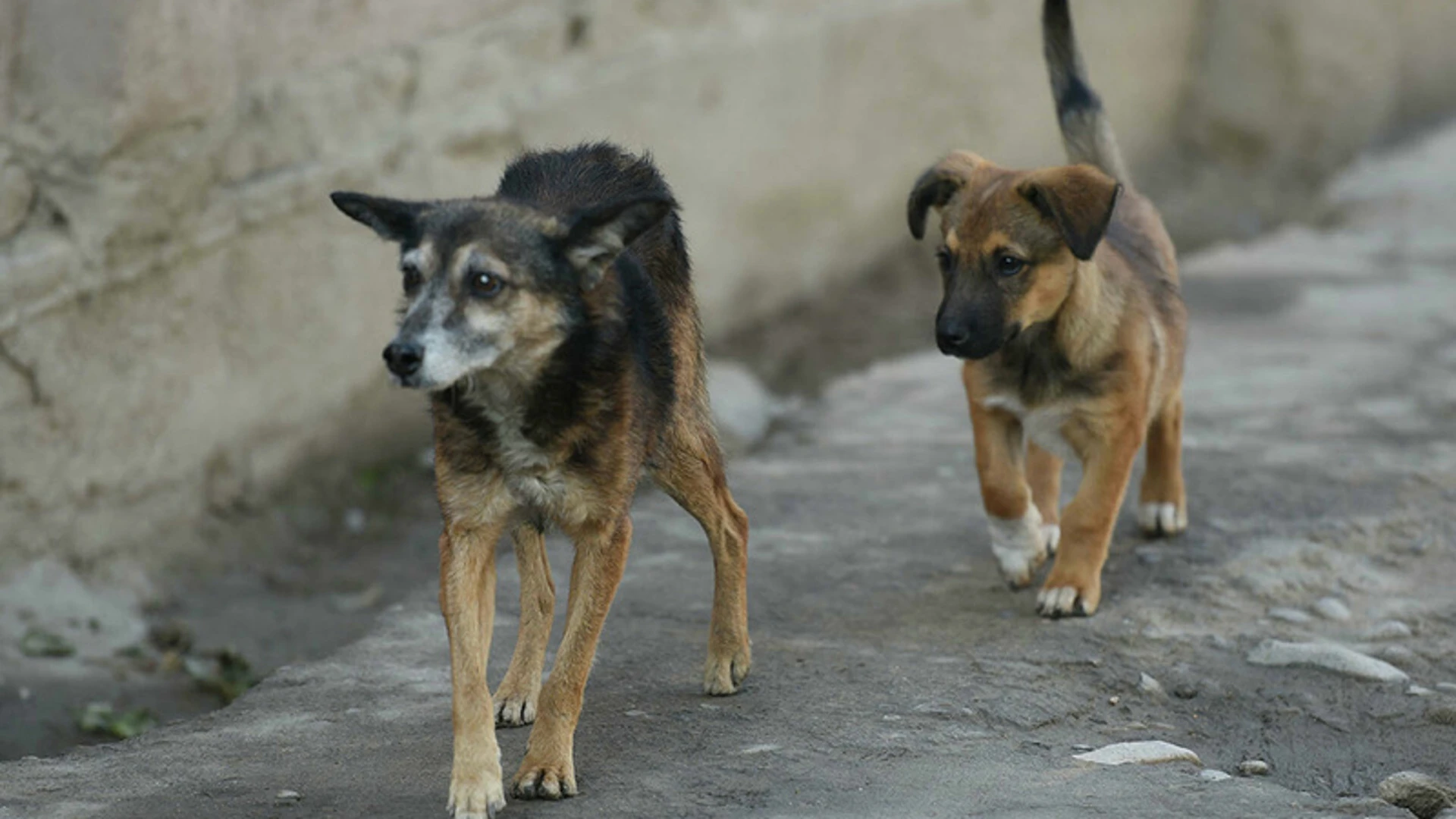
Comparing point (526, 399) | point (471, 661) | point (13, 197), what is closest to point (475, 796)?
point (471, 661)

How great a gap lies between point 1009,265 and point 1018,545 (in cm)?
94

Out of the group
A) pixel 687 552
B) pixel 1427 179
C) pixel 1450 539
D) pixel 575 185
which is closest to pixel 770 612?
pixel 687 552

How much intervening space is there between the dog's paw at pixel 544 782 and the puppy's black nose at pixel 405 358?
3.25 ft

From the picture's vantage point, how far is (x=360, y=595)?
7285mm

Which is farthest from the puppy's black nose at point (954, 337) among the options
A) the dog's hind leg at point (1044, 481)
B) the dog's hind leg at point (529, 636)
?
the dog's hind leg at point (529, 636)

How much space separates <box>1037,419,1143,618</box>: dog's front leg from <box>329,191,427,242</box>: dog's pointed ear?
7.98ft

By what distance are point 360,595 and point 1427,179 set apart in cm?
787

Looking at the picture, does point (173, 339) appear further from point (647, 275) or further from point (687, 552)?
point (647, 275)

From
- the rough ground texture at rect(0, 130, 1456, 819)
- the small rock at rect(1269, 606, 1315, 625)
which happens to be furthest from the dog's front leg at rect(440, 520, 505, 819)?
the small rock at rect(1269, 606, 1315, 625)

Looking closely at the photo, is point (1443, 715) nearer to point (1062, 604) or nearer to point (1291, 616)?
point (1291, 616)

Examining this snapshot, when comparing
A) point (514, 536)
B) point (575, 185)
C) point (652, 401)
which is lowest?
point (514, 536)

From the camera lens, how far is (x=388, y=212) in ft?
14.6

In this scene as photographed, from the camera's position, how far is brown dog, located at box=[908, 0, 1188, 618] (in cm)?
569

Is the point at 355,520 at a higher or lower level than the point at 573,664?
lower
